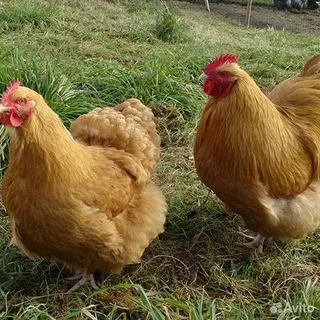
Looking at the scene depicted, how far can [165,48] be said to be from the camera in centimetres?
723

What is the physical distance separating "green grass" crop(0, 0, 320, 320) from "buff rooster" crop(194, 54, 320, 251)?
355 millimetres

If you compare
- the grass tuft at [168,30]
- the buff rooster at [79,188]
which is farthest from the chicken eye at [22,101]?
the grass tuft at [168,30]

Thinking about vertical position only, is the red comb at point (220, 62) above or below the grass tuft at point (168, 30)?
above

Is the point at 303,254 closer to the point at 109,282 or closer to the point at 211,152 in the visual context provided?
the point at 211,152

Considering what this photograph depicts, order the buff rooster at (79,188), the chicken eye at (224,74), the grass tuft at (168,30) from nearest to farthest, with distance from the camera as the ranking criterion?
the buff rooster at (79,188)
the chicken eye at (224,74)
the grass tuft at (168,30)

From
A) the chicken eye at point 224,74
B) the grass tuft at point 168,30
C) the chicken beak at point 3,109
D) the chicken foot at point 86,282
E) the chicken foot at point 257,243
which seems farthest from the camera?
the grass tuft at point 168,30

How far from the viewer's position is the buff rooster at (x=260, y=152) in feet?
10.00

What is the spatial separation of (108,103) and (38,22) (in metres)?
3.16

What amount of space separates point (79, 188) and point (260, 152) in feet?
3.73

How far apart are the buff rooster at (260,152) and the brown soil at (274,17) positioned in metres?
8.50

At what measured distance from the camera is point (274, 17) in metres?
12.5

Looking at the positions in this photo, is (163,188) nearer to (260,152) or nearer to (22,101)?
(260,152)

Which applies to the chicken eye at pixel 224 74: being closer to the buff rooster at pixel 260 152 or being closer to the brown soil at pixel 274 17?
the buff rooster at pixel 260 152

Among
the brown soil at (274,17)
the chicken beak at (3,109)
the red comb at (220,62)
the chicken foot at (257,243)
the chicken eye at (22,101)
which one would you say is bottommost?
the chicken foot at (257,243)
